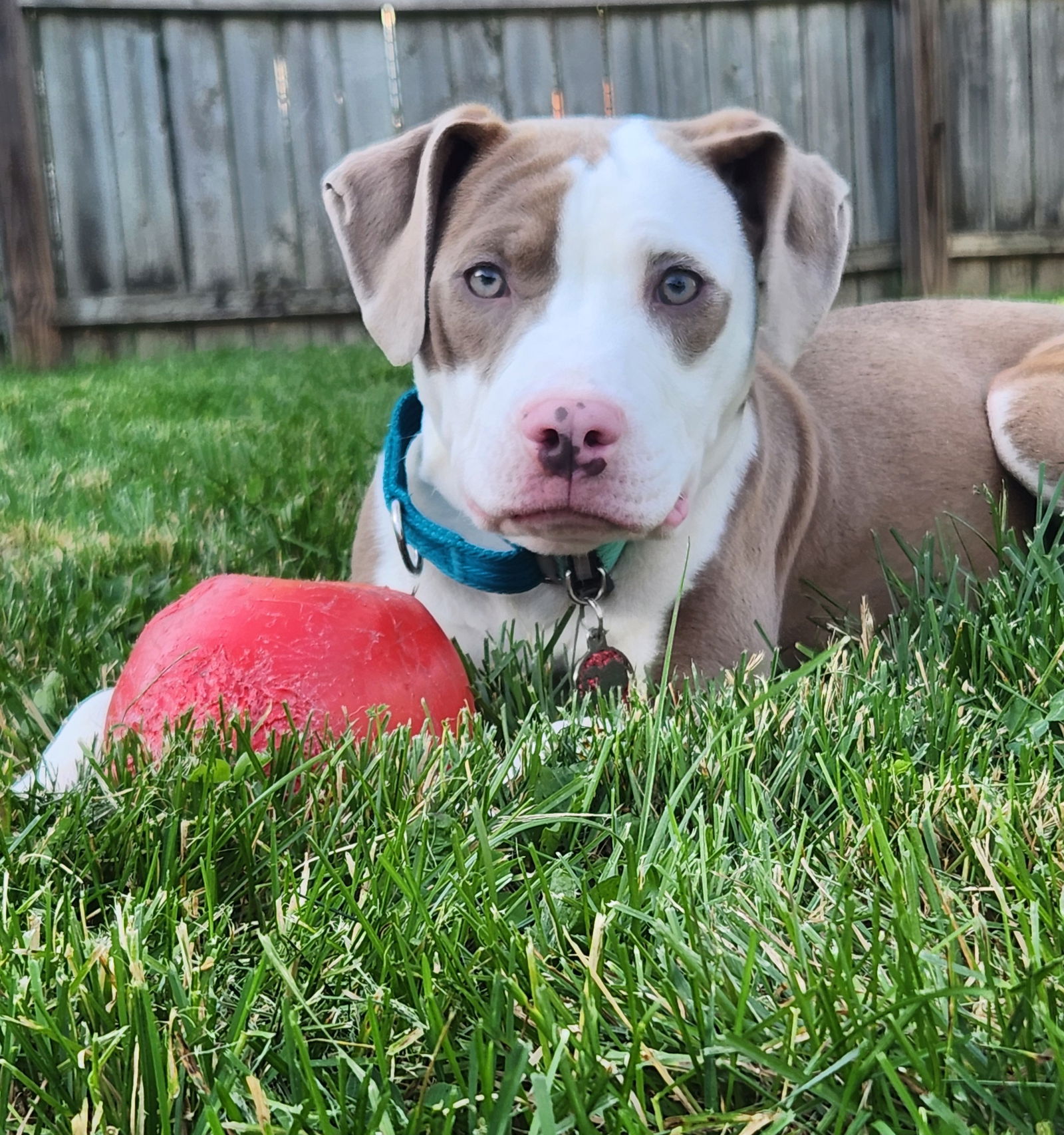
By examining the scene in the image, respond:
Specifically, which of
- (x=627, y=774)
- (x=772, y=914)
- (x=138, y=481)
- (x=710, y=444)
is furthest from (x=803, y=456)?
(x=138, y=481)

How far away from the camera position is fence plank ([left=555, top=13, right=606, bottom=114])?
824 centimetres

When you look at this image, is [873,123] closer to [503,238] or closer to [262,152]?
[262,152]

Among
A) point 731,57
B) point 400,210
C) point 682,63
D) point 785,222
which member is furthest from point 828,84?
point 400,210

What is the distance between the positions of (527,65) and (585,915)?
777 cm

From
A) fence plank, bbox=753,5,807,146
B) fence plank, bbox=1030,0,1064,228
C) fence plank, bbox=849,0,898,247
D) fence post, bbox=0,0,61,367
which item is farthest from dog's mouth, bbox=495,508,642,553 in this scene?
fence plank, bbox=1030,0,1064,228

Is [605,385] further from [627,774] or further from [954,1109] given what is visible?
[954,1109]

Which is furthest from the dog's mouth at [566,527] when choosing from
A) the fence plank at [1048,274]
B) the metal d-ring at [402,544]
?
the fence plank at [1048,274]

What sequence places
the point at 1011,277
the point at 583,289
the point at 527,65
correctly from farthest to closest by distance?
the point at 1011,277, the point at 527,65, the point at 583,289

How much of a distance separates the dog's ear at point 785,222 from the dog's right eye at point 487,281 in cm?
46

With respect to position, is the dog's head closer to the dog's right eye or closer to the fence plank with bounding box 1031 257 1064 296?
the dog's right eye

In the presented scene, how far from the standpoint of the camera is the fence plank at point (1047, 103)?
9.12 metres

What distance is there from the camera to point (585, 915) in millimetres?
1291

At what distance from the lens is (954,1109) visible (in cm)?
99

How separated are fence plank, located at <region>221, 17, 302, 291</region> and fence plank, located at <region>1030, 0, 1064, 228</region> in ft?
16.9
